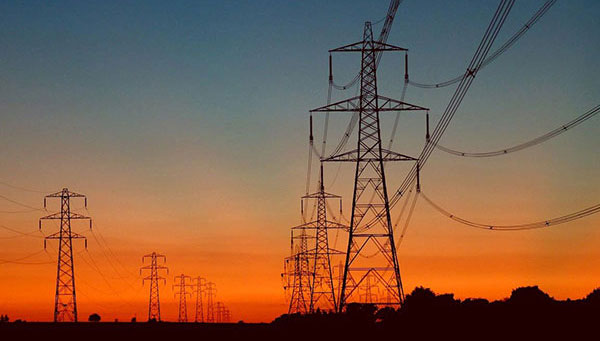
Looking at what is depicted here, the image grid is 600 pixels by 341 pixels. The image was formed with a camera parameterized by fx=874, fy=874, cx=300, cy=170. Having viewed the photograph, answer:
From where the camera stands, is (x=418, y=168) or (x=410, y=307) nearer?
(x=418, y=168)

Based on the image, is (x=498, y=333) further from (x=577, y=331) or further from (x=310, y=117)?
(x=310, y=117)

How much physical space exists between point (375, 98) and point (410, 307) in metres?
31.7

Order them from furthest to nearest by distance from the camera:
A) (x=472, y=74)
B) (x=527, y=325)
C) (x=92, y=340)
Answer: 1. (x=92, y=340)
2. (x=527, y=325)
3. (x=472, y=74)

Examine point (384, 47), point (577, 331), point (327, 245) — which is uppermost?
point (384, 47)

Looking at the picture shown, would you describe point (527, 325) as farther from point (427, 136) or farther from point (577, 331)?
point (427, 136)

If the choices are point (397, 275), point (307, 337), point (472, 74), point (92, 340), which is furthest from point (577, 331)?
point (92, 340)

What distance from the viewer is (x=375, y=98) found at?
71188mm

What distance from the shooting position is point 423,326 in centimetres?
8338

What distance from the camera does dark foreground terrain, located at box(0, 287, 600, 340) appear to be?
80250 millimetres

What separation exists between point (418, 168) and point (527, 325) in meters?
22.1

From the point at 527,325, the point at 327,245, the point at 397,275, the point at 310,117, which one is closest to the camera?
the point at 397,275

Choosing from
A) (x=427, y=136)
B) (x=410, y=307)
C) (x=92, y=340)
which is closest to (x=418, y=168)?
(x=427, y=136)

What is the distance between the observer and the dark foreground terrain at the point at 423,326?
263ft

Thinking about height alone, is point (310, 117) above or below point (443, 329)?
above
